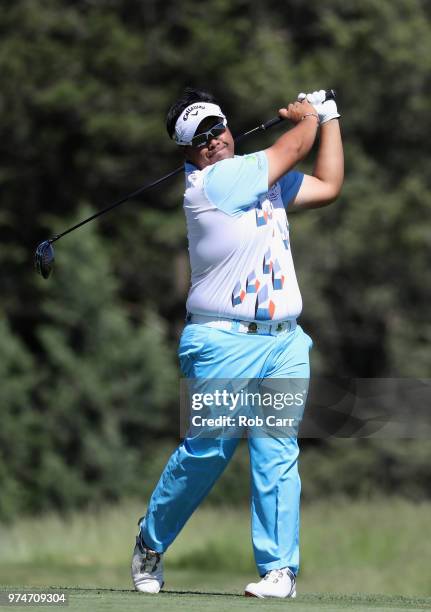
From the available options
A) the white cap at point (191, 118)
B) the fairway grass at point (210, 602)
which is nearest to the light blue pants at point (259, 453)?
the fairway grass at point (210, 602)

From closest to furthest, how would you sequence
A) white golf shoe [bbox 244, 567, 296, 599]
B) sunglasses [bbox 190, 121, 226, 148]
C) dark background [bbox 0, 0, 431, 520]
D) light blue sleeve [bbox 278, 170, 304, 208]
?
1. white golf shoe [bbox 244, 567, 296, 599]
2. sunglasses [bbox 190, 121, 226, 148]
3. light blue sleeve [bbox 278, 170, 304, 208]
4. dark background [bbox 0, 0, 431, 520]

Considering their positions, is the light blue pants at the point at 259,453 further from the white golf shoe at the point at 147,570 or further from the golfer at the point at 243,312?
the white golf shoe at the point at 147,570

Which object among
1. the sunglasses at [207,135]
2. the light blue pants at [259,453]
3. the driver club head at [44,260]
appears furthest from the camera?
the driver club head at [44,260]

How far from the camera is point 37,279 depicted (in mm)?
25078

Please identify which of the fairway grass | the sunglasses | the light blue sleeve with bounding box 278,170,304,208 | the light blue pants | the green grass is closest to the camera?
the fairway grass

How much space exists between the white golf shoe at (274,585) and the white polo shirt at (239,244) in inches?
36.2

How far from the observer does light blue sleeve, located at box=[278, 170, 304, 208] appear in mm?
5883

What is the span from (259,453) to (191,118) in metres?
1.28

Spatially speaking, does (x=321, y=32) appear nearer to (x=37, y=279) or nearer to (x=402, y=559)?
(x=37, y=279)

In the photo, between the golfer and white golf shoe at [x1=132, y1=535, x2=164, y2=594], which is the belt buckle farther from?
white golf shoe at [x1=132, y1=535, x2=164, y2=594]

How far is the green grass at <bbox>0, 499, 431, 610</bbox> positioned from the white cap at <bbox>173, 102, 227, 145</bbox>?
17.5ft

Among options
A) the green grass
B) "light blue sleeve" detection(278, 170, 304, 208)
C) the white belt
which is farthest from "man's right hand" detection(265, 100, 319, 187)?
the green grass

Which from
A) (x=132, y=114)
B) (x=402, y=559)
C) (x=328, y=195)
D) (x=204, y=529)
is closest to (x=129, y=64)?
(x=132, y=114)

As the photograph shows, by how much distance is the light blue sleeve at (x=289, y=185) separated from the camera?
232 inches
